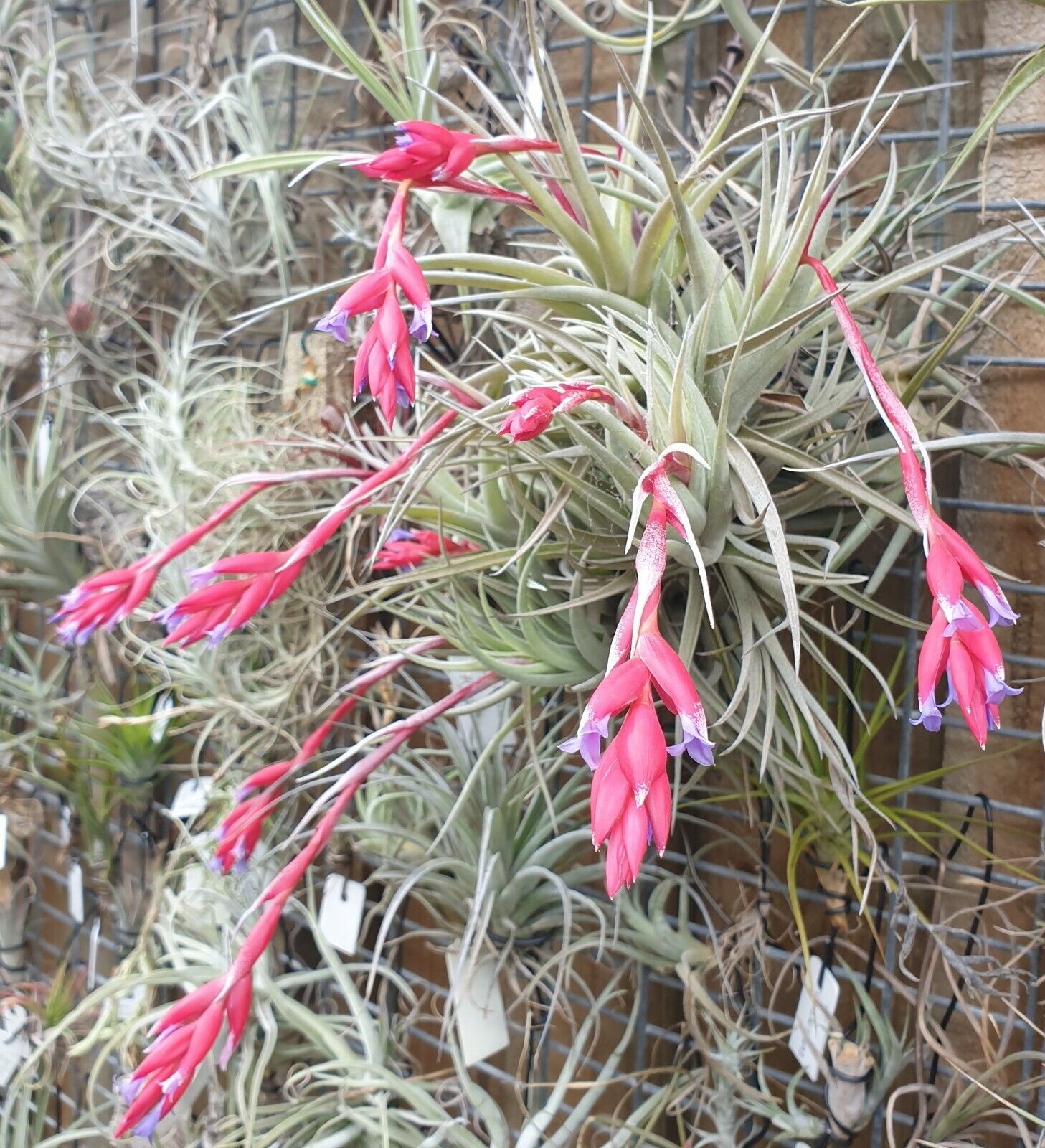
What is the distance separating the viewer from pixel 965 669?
1.41 feet

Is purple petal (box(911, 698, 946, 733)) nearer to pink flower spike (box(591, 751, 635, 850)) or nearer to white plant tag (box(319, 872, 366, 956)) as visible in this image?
pink flower spike (box(591, 751, 635, 850))

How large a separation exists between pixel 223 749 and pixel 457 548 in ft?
1.60

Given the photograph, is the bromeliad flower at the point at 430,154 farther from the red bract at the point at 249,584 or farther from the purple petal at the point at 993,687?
the purple petal at the point at 993,687

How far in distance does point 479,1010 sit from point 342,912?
0.19 meters

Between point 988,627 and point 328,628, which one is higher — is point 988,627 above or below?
above

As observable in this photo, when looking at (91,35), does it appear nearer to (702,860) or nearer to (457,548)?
(457,548)

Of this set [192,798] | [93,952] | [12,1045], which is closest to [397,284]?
[192,798]

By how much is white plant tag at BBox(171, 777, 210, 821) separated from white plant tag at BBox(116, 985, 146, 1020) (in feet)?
0.56

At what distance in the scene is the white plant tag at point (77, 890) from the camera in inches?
51.8

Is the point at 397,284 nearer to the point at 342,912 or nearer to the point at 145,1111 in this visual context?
the point at 145,1111

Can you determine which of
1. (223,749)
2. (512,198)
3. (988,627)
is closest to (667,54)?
(512,198)

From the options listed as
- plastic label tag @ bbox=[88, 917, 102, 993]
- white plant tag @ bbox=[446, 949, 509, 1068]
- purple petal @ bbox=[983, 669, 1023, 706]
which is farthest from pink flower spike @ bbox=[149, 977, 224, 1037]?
plastic label tag @ bbox=[88, 917, 102, 993]

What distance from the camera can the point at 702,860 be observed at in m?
0.88

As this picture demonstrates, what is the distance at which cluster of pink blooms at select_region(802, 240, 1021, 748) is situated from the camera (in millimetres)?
427
